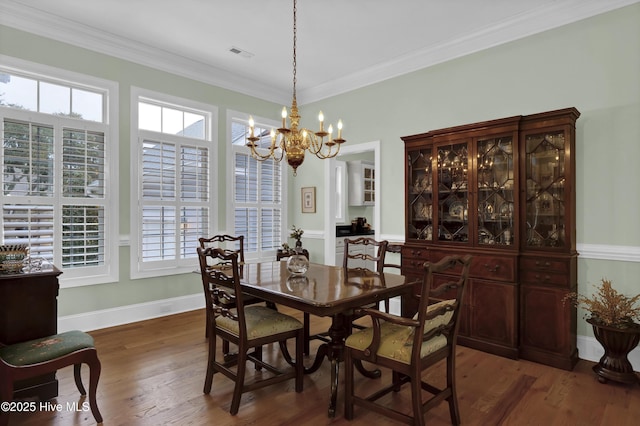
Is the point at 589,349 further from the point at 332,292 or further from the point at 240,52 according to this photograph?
the point at 240,52

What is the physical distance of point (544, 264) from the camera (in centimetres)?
321

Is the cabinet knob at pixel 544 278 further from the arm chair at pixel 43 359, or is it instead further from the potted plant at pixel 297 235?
the arm chair at pixel 43 359

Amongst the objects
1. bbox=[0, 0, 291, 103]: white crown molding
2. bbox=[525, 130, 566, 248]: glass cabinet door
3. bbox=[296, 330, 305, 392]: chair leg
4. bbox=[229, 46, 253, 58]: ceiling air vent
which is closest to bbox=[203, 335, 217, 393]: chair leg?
bbox=[296, 330, 305, 392]: chair leg

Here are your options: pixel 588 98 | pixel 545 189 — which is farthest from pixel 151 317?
pixel 588 98

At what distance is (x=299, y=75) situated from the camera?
17.0 feet

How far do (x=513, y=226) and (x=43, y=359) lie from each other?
3716 mm

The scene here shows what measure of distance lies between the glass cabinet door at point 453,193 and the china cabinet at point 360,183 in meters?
3.33

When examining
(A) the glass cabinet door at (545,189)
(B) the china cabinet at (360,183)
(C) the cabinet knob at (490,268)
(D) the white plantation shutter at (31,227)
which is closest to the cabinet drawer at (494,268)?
(C) the cabinet knob at (490,268)

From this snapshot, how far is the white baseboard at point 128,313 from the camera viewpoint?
12.7ft

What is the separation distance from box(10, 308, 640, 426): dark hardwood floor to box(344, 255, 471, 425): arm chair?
0.24 meters

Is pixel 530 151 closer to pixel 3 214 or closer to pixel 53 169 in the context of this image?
pixel 53 169

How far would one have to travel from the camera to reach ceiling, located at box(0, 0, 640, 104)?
11.2 feet

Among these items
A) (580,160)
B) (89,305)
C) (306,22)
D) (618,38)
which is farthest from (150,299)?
(618,38)

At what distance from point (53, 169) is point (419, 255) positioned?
3.95 meters
